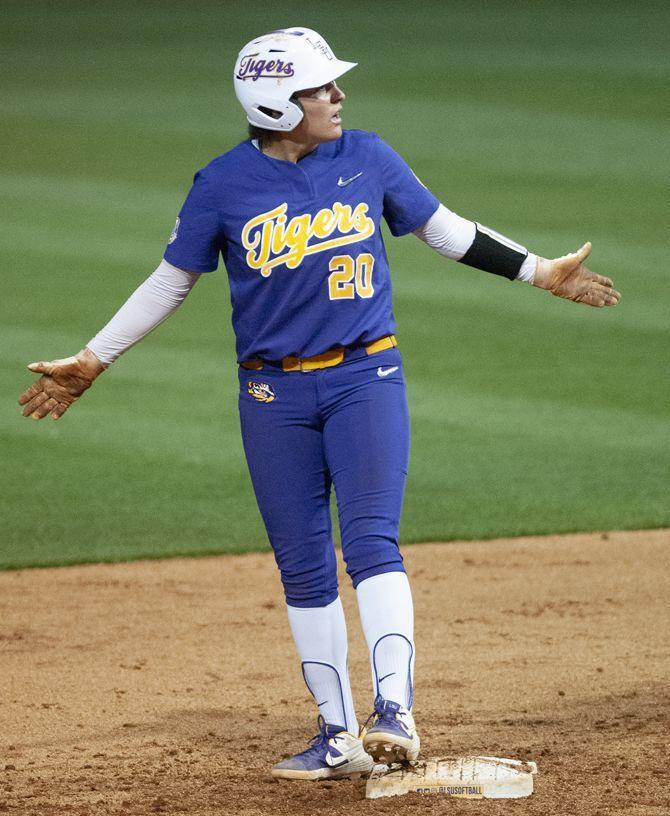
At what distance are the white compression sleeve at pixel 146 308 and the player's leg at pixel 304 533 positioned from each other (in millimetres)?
307

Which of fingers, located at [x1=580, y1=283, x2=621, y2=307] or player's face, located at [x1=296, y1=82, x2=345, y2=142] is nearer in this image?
player's face, located at [x1=296, y1=82, x2=345, y2=142]

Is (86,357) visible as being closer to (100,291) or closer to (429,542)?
(429,542)

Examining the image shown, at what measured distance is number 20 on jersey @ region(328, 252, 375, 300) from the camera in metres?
3.62

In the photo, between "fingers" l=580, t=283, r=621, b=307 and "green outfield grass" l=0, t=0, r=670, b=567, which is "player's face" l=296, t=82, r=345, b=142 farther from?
"green outfield grass" l=0, t=0, r=670, b=567

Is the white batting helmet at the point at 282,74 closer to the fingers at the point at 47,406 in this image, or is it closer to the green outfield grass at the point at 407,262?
the fingers at the point at 47,406

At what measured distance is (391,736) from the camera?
3357mm

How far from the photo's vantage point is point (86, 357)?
3.96 metres

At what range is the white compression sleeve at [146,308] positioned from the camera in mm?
3850

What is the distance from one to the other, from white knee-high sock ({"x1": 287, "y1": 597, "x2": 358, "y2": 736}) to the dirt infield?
21cm

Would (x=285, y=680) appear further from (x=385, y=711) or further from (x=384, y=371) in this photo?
(x=384, y=371)

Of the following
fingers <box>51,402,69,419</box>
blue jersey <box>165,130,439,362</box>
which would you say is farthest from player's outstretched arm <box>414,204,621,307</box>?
fingers <box>51,402,69,419</box>

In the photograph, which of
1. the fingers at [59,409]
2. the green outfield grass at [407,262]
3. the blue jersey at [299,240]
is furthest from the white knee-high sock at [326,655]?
the green outfield grass at [407,262]

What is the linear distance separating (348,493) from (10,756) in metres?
1.50

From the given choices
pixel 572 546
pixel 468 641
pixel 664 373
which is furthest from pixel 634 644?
pixel 664 373
